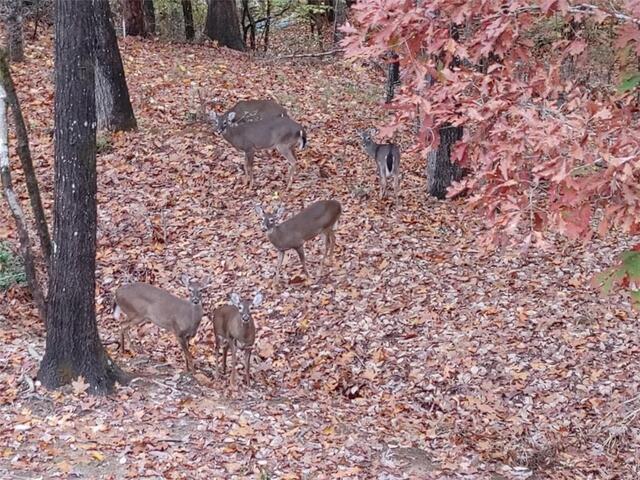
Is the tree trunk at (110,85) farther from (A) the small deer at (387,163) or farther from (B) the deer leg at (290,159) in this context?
(A) the small deer at (387,163)

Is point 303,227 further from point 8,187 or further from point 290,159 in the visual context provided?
point 8,187

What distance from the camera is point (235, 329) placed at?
8.29m

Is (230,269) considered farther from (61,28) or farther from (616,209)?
(616,209)

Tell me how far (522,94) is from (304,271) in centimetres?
629

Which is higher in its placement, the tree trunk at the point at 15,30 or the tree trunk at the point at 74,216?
the tree trunk at the point at 15,30

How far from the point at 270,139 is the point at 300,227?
2.71 meters

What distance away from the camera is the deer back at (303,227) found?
10.5 m

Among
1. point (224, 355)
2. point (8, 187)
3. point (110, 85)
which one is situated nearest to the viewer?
point (8, 187)

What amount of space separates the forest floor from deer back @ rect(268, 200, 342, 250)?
0.52m

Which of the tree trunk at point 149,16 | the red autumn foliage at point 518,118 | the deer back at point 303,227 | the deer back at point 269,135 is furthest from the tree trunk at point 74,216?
the tree trunk at point 149,16

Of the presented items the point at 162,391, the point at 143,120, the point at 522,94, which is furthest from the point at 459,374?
the point at 143,120

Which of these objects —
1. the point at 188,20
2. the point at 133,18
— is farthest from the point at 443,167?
the point at 188,20

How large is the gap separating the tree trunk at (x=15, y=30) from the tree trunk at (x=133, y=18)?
523 centimetres

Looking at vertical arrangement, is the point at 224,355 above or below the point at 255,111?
below
